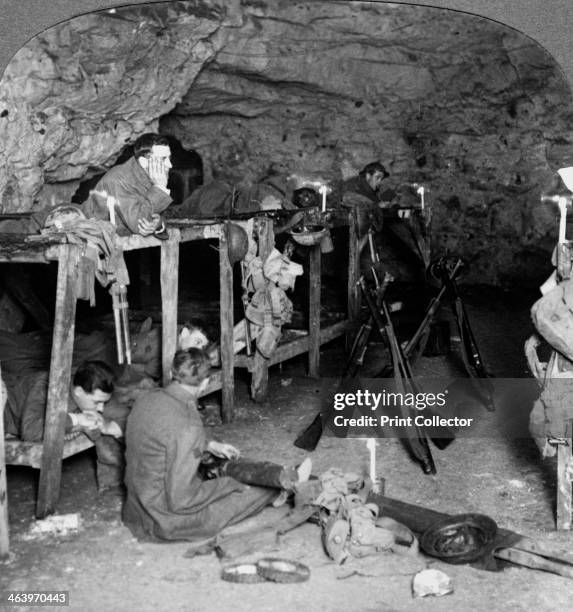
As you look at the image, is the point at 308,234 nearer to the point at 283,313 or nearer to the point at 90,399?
the point at 283,313

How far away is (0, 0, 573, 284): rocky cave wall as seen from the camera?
6.32m

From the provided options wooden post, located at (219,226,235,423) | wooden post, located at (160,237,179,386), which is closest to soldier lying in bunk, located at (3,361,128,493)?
wooden post, located at (160,237,179,386)

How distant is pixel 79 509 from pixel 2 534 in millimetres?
628

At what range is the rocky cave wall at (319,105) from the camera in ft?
20.7

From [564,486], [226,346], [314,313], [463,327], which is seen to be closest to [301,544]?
[564,486]

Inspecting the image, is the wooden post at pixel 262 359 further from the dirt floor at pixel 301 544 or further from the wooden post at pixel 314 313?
the wooden post at pixel 314 313

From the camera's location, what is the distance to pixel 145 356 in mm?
5379

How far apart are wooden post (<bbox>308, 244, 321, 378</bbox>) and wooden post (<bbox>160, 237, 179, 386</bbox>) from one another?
5.35 ft

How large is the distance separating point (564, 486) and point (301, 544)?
1.21 metres

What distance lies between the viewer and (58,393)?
13.3 feet

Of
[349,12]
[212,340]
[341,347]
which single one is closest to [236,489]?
[212,340]

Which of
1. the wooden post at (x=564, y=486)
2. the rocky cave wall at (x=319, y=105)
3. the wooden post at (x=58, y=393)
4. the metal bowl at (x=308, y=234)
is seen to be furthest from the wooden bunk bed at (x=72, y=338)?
the wooden post at (x=564, y=486)

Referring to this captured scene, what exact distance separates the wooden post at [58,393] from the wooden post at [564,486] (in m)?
2.26

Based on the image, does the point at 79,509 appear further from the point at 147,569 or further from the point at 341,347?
the point at 341,347
